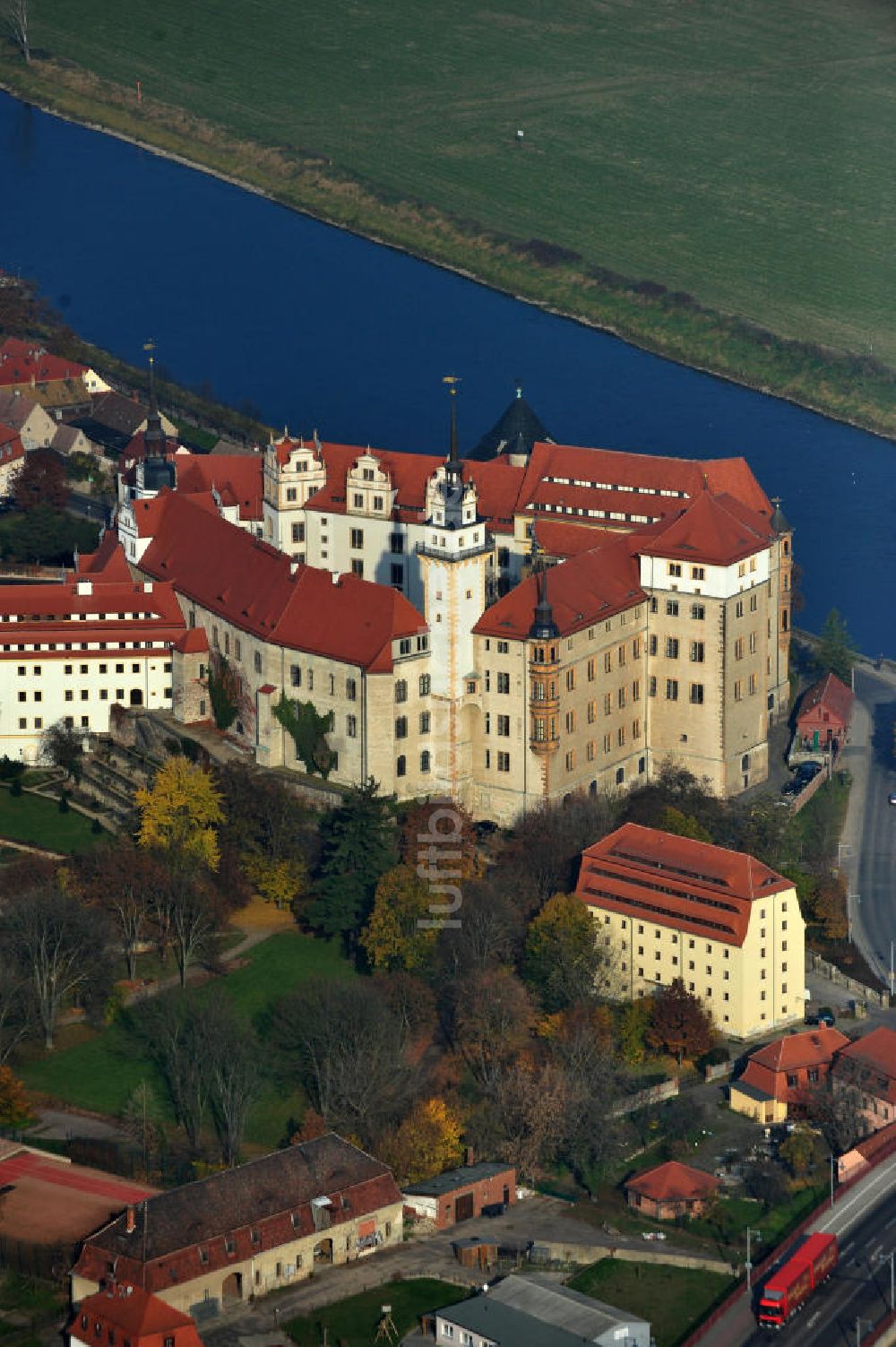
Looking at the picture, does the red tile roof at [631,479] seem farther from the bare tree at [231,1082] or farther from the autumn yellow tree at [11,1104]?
the autumn yellow tree at [11,1104]

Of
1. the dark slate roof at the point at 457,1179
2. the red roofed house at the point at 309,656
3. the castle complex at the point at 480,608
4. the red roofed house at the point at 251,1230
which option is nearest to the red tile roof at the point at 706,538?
the castle complex at the point at 480,608

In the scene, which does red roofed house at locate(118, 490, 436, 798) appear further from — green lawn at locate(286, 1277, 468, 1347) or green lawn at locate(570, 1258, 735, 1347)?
green lawn at locate(286, 1277, 468, 1347)

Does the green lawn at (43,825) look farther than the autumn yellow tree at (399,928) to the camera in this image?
Yes

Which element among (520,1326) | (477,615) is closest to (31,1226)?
(520,1326)

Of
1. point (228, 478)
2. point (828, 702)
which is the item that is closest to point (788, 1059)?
point (828, 702)

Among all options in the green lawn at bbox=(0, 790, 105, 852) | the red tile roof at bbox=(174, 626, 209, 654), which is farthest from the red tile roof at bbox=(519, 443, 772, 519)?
the green lawn at bbox=(0, 790, 105, 852)

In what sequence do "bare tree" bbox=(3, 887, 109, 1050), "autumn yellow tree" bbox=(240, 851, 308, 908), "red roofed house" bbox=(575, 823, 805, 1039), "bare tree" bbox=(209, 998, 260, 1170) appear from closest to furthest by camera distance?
1. "bare tree" bbox=(209, 998, 260, 1170)
2. "bare tree" bbox=(3, 887, 109, 1050)
3. "red roofed house" bbox=(575, 823, 805, 1039)
4. "autumn yellow tree" bbox=(240, 851, 308, 908)
